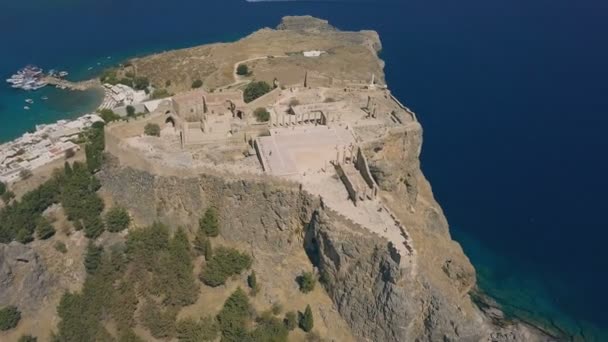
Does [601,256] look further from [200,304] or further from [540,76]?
[540,76]

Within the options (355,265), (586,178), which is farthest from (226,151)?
(586,178)

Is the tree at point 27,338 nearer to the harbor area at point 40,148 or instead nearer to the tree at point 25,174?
the tree at point 25,174

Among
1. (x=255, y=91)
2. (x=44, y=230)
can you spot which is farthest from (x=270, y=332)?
(x=255, y=91)

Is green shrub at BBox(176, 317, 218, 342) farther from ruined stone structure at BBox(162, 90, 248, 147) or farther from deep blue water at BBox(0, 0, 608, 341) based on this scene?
deep blue water at BBox(0, 0, 608, 341)

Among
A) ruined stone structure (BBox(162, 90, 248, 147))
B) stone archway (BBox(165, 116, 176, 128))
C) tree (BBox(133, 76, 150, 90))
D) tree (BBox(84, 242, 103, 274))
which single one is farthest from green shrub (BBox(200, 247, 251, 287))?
tree (BBox(133, 76, 150, 90))

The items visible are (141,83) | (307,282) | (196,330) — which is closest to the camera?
(196,330)

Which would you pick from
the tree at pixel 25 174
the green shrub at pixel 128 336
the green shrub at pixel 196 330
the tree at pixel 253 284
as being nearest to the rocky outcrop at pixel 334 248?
the tree at pixel 253 284

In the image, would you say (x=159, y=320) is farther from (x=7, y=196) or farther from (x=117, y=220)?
(x=7, y=196)
